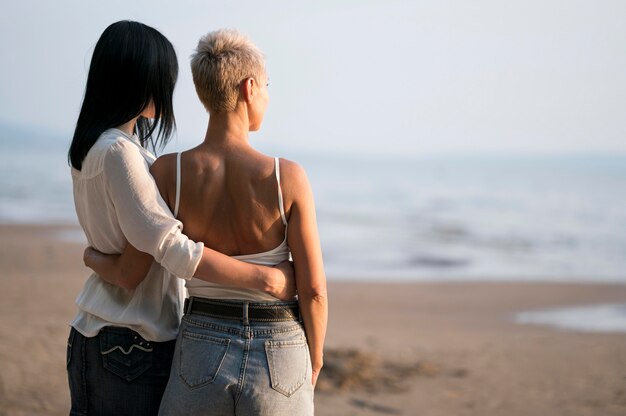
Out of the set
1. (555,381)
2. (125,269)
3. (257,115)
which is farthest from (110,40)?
(555,381)

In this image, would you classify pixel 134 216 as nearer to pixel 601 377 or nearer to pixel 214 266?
pixel 214 266

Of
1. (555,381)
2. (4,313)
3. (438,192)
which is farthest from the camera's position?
(438,192)

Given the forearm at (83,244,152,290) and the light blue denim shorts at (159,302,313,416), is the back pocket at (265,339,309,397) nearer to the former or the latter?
the light blue denim shorts at (159,302,313,416)

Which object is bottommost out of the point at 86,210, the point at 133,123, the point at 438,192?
the point at 438,192

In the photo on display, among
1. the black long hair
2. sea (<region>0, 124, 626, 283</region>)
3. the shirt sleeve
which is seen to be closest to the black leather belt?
the shirt sleeve

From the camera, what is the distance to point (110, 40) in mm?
2203

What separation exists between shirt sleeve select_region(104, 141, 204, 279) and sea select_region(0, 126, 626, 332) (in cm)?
688

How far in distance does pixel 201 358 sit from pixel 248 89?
0.72 meters

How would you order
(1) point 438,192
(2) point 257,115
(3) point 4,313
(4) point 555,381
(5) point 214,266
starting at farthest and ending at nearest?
(1) point 438,192 < (3) point 4,313 < (4) point 555,381 < (2) point 257,115 < (5) point 214,266

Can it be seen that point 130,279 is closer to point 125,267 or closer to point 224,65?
point 125,267

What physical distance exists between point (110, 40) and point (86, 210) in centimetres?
48

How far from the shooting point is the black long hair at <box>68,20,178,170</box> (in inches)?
86.2

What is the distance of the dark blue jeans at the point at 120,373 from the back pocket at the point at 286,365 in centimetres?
36

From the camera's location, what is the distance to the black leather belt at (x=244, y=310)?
81.9 inches
